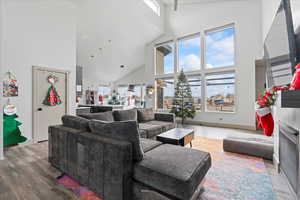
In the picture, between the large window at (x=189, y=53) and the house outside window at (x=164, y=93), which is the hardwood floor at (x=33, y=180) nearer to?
the large window at (x=189, y=53)

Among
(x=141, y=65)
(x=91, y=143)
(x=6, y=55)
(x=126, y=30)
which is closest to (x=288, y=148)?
(x=91, y=143)

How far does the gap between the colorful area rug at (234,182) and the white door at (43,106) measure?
7.56ft

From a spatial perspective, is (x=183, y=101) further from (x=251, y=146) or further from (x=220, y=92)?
(x=251, y=146)

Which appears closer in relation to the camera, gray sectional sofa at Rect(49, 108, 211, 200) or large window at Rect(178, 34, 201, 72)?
gray sectional sofa at Rect(49, 108, 211, 200)

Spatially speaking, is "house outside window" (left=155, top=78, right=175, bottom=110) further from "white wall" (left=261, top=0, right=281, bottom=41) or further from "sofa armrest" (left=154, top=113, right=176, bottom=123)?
"white wall" (left=261, top=0, right=281, bottom=41)

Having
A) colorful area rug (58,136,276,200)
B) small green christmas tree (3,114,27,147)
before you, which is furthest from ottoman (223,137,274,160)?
small green christmas tree (3,114,27,147)

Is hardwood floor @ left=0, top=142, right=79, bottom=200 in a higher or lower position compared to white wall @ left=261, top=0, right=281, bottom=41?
lower

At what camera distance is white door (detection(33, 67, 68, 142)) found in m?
3.54

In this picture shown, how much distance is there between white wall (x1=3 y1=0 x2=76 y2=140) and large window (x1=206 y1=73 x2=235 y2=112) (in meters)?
5.38

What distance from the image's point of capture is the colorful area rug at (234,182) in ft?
5.34

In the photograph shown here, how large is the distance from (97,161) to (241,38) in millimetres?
6024

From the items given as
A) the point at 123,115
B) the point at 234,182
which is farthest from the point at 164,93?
the point at 234,182

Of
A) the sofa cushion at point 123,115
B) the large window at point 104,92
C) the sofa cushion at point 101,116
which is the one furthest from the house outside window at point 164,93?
the sofa cushion at point 101,116

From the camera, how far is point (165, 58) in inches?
291
